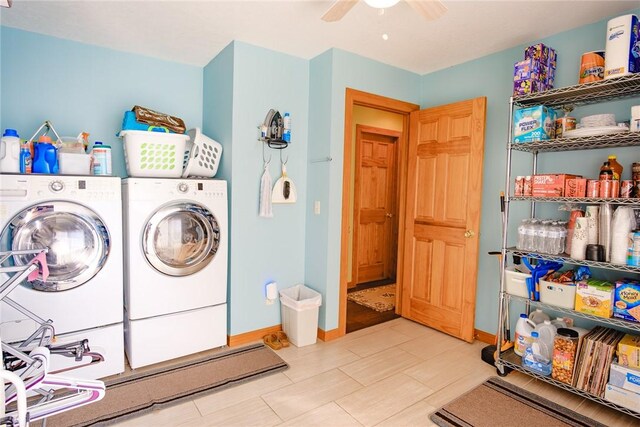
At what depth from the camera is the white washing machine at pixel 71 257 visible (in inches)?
82.0

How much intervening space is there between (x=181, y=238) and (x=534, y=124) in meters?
2.66

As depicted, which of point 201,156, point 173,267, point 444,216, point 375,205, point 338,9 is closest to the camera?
point 338,9

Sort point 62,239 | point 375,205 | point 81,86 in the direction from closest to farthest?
point 62,239 < point 81,86 < point 375,205

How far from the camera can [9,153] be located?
2184 mm

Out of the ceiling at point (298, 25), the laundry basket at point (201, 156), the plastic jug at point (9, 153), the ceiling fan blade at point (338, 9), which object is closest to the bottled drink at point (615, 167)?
the ceiling at point (298, 25)

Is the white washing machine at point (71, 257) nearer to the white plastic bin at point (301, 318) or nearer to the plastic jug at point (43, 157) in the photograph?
the plastic jug at point (43, 157)

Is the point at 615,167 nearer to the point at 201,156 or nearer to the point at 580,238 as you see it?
the point at 580,238

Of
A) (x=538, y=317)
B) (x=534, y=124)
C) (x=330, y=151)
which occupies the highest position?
(x=534, y=124)

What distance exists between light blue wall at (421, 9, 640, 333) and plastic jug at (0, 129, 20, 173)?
3397 millimetres

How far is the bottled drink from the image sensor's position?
2.15 meters

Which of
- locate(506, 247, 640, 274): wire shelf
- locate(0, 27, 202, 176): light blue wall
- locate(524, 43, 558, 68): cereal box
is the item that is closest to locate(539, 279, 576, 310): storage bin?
locate(506, 247, 640, 274): wire shelf

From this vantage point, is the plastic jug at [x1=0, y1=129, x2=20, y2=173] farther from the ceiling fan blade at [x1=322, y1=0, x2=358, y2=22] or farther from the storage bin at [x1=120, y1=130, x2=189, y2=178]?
the ceiling fan blade at [x1=322, y1=0, x2=358, y2=22]

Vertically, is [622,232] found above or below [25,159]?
below

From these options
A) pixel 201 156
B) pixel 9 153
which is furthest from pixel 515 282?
pixel 9 153
